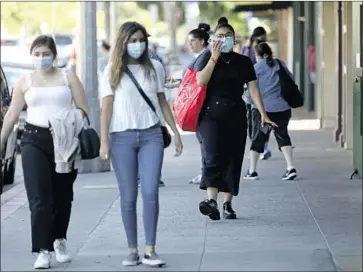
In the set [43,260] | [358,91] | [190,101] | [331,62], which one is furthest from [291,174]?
[331,62]

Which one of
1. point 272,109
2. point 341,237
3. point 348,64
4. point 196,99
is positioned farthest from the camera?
point 348,64

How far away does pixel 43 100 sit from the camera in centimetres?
827

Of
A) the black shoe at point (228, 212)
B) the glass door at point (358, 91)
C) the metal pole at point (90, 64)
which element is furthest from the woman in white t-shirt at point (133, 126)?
the metal pole at point (90, 64)

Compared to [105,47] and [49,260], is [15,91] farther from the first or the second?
[105,47]

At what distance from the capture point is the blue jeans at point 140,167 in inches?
324

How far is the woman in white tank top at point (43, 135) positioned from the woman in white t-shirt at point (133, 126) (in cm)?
35

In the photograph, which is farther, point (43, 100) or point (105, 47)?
point (105, 47)

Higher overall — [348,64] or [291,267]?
[348,64]

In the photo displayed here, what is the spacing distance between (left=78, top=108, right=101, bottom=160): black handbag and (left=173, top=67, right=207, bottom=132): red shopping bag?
1.90 m

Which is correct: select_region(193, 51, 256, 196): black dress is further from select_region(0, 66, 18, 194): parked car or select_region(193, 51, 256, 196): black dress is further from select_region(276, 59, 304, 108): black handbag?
select_region(0, 66, 18, 194): parked car

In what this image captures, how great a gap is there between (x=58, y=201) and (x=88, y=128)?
62 centimetres

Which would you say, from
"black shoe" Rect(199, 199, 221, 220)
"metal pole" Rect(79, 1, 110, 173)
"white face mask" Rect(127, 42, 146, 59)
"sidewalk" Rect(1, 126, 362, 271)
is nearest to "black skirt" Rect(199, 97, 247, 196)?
"black shoe" Rect(199, 199, 221, 220)

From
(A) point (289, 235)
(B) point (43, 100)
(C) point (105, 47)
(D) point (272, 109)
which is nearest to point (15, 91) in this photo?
(B) point (43, 100)

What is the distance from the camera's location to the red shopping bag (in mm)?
10039
